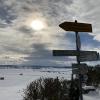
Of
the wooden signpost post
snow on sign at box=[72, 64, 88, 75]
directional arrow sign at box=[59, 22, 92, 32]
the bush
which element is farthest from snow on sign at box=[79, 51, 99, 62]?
the bush

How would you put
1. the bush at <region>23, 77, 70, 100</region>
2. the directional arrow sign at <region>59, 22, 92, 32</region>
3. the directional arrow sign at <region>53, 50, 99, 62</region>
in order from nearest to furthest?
the directional arrow sign at <region>53, 50, 99, 62</region> → the directional arrow sign at <region>59, 22, 92, 32</region> → the bush at <region>23, 77, 70, 100</region>

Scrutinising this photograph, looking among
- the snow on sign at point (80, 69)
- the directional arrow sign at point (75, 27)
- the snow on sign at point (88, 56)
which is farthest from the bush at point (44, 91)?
the directional arrow sign at point (75, 27)

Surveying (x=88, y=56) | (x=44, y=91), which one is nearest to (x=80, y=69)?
(x=88, y=56)

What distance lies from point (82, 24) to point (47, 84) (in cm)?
947

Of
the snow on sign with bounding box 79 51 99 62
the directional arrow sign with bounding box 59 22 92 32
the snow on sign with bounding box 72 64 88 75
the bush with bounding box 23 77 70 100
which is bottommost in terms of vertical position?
the bush with bounding box 23 77 70 100

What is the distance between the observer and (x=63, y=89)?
60.0 ft

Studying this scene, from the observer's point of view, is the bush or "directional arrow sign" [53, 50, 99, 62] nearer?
"directional arrow sign" [53, 50, 99, 62]

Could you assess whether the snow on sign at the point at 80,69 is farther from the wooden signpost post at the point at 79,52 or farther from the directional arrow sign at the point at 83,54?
the directional arrow sign at the point at 83,54

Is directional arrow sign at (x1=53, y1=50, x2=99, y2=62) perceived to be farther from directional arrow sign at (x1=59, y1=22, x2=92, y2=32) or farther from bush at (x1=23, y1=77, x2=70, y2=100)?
bush at (x1=23, y1=77, x2=70, y2=100)

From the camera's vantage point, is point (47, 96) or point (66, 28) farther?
point (47, 96)

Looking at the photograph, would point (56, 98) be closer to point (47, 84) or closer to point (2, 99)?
point (47, 84)

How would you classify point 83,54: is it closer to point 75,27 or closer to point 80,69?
point 80,69

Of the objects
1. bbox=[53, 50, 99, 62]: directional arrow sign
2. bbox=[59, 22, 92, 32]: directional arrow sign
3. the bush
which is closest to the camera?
bbox=[53, 50, 99, 62]: directional arrow sign

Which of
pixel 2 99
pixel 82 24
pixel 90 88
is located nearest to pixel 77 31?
pixel 82 24
